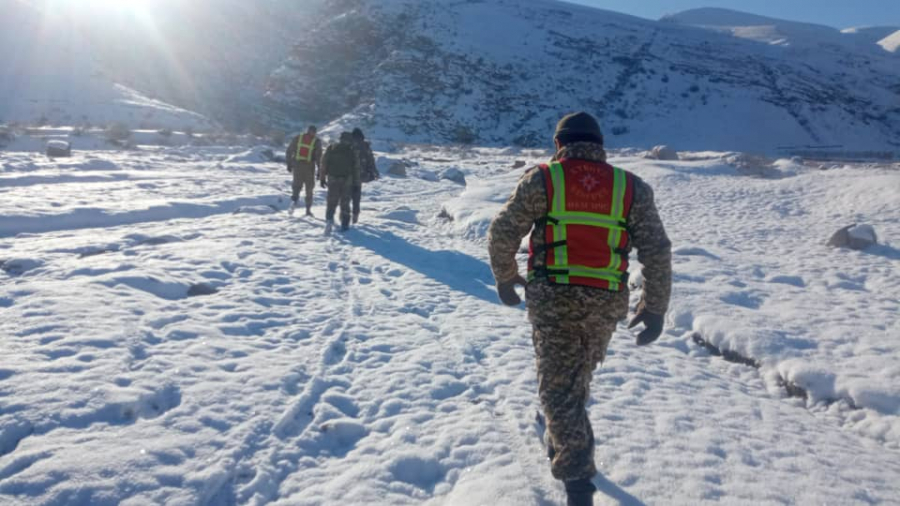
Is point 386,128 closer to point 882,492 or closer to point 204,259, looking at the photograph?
point 204,259

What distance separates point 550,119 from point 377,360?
2454 inches

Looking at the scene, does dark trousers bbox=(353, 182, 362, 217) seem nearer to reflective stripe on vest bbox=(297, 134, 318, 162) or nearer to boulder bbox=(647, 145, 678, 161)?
reflective stripe on vest bbox=(297, 134, 318, 162)

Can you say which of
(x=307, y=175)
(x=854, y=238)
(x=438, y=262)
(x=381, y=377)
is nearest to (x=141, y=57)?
(x=307, y=175)

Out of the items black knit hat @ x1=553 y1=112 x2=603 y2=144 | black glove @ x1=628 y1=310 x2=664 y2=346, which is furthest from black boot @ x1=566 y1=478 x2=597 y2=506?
black knit hat @ x1=553 y1=112 x2=603 y2=144

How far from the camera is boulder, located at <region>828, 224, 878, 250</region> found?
35.7ft

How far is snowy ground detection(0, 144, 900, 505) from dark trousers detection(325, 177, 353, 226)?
3.11ft

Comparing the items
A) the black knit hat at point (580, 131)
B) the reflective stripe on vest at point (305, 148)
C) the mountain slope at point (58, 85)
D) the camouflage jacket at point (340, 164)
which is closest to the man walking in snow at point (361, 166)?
the camouflage jacket at point (340, 164)

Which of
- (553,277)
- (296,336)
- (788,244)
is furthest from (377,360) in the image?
(788,244)

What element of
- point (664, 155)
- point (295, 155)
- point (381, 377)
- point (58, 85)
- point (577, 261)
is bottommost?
point (381, 377)

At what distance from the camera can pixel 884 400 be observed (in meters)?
5.34

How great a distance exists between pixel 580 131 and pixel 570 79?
73774 mm

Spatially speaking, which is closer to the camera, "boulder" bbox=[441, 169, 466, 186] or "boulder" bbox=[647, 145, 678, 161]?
"boulder" bbox=[441, 169, 466, 186]

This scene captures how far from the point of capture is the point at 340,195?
1262 centimetres

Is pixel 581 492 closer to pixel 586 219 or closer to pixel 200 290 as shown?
pixel 586 219
